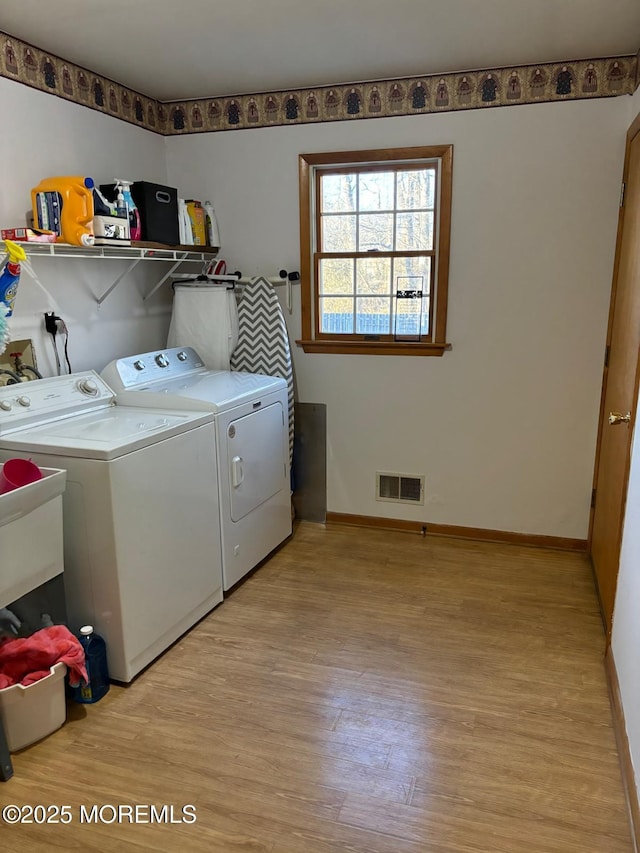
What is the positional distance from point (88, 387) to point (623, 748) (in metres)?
2.40

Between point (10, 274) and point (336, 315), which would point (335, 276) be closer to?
point (336, 315)

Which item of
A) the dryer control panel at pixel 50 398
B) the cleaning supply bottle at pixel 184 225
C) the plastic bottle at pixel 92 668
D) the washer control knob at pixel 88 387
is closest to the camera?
the plastic bottle at pixel 92 668

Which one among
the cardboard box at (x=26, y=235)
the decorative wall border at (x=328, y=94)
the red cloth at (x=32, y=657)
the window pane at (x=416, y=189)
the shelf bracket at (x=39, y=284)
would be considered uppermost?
the decorative wall border at (x=328, y=94)

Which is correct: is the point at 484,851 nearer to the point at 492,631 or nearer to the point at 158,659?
the point at 492,631

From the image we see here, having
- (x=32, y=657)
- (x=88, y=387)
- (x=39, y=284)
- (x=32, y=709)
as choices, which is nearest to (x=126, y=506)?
(x=32, y=657)

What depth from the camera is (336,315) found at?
3.53m

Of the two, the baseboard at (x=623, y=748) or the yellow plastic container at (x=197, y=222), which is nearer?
the baseboard at (x=623, y=748)

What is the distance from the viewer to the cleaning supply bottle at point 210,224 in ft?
11.4

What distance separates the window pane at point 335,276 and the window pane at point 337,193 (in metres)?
0.28

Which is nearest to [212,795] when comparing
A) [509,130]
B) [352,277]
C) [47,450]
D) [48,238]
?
[47,450]

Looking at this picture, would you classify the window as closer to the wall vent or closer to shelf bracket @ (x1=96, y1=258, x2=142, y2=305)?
the wall vent

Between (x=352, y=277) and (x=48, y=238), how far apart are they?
1623 mm

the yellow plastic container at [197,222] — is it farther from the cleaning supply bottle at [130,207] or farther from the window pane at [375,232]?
the window pane at [375,232]

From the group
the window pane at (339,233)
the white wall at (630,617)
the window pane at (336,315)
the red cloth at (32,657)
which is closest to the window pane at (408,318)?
the window pane at (336,315)
